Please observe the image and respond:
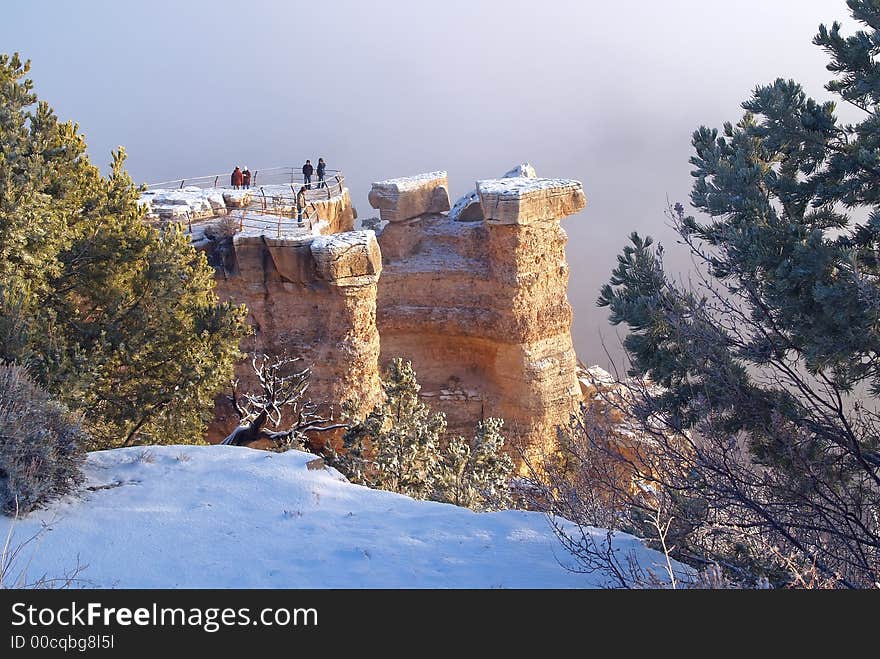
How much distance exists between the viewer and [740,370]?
6980 millimetres

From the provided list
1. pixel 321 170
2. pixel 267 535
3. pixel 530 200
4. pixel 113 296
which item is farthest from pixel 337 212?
pixel 267 535

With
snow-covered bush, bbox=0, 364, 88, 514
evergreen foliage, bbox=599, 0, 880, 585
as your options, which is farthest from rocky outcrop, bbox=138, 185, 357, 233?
evergreen foliage, bbox=599, 0, 880, 585

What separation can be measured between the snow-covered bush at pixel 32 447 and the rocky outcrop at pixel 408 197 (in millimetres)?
16765

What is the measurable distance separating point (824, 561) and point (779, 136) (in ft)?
12.4

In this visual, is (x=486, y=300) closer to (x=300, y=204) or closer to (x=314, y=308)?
(x=314, y=308)

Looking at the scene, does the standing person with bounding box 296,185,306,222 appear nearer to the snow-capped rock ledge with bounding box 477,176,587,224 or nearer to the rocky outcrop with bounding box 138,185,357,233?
the rocky outcrop with bounding box 138,185,357,233

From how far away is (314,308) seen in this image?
18.8 m

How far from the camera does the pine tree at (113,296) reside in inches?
442

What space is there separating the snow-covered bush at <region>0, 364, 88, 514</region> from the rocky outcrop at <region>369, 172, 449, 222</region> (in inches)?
660

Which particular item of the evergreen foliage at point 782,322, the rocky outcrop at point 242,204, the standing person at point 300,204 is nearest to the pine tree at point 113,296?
the rocky outcrop at point 242,204

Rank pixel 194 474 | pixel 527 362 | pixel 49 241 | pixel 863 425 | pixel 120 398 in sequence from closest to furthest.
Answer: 1. pixel 863 425
2. pixel 194 474
3. pixel 49 241
4. pixel 120 398
5. pixel 527 362

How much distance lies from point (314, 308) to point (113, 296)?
6.71 m
